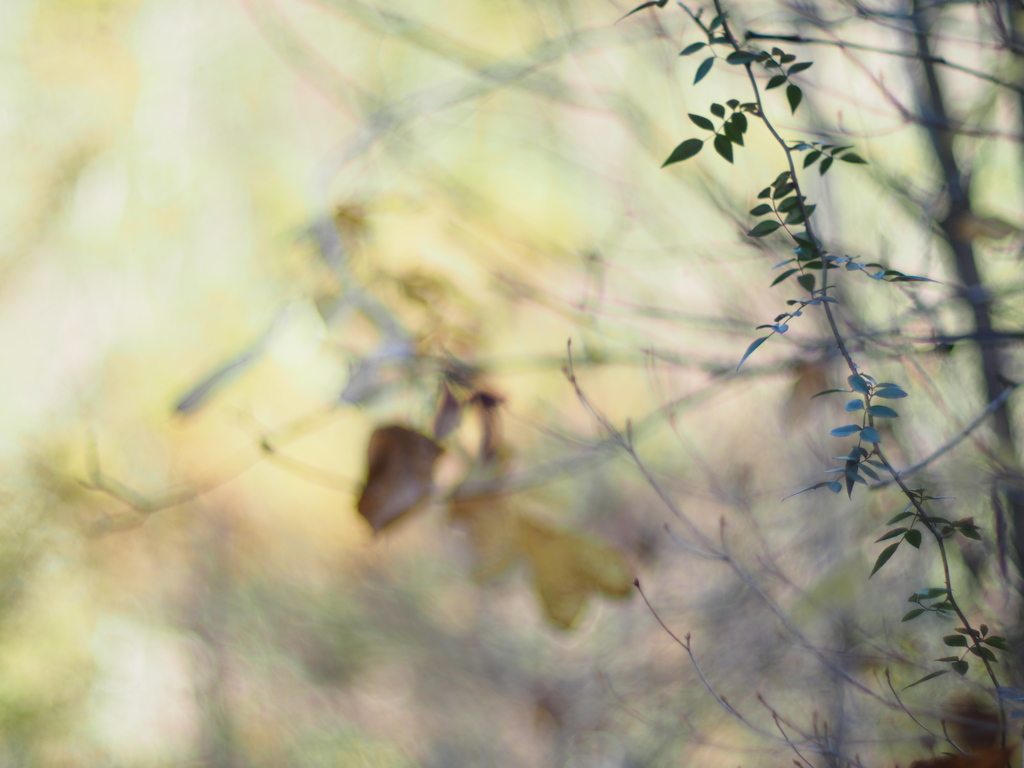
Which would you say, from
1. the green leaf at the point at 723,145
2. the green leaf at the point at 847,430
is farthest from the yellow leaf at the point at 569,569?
the green leaf at the point at 723,145

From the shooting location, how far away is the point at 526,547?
2.45 feet

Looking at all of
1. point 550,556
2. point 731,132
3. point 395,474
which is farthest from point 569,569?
point 731,132

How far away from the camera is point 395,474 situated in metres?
0.69

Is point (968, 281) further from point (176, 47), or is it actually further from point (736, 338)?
point (176, 47)

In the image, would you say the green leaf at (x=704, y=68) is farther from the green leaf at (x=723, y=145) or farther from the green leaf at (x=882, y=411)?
the green leaf at (x=882, y=411)

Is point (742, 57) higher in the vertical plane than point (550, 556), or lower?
higher

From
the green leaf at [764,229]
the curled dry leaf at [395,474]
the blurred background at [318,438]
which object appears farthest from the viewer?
the blurred background at [318,438]

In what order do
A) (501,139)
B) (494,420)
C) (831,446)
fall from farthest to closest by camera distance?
(501,139), (831,446), (494,420)

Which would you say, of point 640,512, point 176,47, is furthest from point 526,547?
point 176,47

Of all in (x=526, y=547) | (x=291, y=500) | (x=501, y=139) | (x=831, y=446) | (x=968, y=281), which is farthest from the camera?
(x=291, y=500)

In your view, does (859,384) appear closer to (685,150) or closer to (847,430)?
(847,430)

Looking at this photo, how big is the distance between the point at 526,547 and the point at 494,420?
0.57ft

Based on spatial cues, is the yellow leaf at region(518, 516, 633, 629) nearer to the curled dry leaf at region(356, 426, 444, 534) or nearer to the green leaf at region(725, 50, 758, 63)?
the curled dry leaf at region(356, 426, 444, 534)

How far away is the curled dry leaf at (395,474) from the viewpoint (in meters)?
0.68
